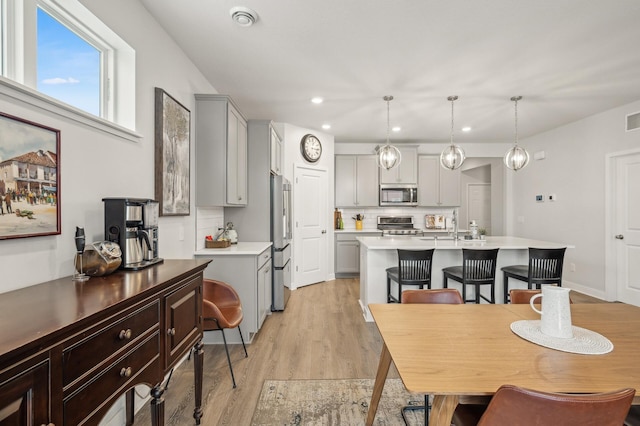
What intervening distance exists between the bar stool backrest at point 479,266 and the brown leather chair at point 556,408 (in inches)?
95.3

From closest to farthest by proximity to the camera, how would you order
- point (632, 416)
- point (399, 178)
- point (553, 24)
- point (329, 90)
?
point (632, 416) < point (553, 24) < point (329, 90) < point (399, 178)

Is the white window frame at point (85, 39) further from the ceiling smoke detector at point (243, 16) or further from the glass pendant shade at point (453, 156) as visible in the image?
the glass pendant shade at point (453, 156)

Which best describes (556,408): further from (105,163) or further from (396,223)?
(396,223)

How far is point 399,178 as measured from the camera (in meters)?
6.19

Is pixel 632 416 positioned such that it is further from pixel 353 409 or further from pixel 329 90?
pixel 329 90

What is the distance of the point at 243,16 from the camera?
2.23m

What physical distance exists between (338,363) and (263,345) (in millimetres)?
781

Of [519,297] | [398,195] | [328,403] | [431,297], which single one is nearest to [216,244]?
[328,403]

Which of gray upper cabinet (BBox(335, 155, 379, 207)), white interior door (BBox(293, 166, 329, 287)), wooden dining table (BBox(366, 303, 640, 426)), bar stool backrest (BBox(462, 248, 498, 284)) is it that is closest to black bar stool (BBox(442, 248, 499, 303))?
bar stool backrest (BBox(462, 248, 498, 284))

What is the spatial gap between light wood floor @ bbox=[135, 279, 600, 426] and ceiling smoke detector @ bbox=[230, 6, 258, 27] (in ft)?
8.80

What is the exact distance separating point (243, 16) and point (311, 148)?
3274mm

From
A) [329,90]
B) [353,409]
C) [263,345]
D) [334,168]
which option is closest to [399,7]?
[329,90]

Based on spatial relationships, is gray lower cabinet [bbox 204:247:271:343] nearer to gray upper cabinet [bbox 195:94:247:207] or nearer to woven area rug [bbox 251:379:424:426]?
gray upper cabinet [bbox 195:94:247:207]

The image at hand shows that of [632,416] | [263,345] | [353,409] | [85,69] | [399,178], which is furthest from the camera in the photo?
[399,178]
